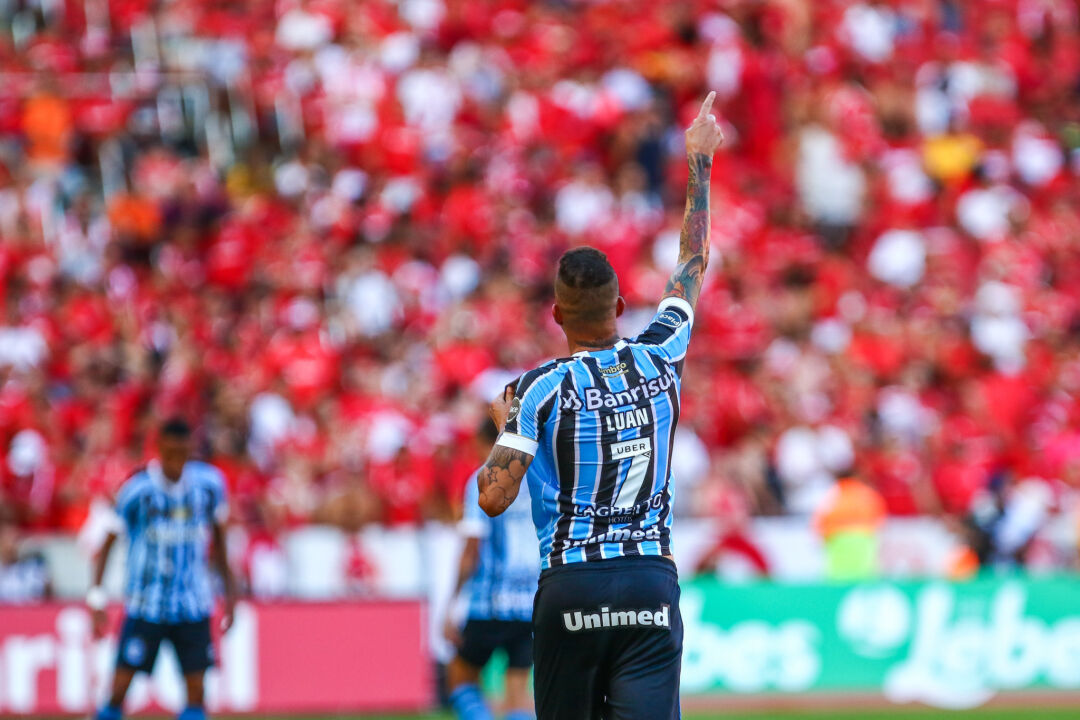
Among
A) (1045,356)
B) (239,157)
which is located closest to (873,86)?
→ (1045,356)

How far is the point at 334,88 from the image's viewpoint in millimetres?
20531

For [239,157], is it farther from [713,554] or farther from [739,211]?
[713,554]

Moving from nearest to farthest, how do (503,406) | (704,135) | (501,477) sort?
(501,477), (503,406), (704,135)

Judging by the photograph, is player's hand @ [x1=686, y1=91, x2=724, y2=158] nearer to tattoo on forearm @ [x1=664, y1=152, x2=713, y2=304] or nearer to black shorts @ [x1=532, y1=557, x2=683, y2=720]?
tattoo on forearm @ [x1=664, y1=152, x2=713, y2=304]

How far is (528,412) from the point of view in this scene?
5312 mm

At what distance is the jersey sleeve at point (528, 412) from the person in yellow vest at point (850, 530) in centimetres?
1056

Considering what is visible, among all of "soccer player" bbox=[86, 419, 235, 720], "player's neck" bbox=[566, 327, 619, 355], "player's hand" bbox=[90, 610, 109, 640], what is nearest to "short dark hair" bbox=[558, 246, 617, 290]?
"player's neck" bbox=[566, 327, 619, 355]

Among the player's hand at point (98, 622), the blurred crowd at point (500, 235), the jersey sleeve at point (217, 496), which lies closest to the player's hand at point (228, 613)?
the jersey sleeve at point (217, 496)

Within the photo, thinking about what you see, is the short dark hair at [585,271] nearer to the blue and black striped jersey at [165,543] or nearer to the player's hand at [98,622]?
the blue and black striped jersey at [165,543]

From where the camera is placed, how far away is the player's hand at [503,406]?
5.41m

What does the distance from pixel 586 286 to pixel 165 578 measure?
540 centimetres

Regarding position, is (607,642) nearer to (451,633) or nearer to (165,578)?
(451,633)

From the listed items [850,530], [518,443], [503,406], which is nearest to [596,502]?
[518,443]

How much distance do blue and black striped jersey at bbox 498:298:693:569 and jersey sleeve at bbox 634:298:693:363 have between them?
14 cm
